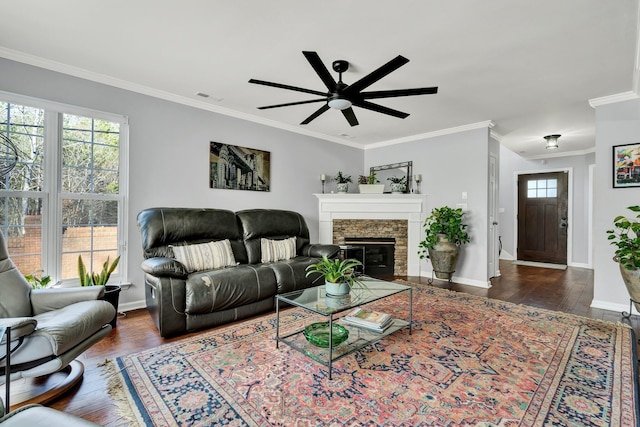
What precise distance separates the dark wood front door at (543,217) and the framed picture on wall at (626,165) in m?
3.50

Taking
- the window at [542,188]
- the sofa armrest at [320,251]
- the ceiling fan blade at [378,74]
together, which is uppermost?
the ceiling fan blade at [378,74]

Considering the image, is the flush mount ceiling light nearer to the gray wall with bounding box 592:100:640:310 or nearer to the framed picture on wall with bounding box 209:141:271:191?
the gray wall with bounding box 592:100:640:310

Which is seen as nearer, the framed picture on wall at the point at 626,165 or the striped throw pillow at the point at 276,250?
the framed picture on wall at the point at 626,165

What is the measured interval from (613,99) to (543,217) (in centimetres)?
385

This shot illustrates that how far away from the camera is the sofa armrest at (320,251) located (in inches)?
156

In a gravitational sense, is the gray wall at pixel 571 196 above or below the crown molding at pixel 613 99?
below

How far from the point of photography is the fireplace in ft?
17.4

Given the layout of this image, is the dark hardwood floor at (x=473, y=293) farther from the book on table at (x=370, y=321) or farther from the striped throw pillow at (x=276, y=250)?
the book on table at (x=370, y=321)

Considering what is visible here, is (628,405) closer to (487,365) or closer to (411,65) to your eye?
(487,365)

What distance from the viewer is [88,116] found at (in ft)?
10.1

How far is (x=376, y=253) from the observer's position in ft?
17.5

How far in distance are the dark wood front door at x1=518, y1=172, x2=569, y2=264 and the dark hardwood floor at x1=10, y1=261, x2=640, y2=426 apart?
0.64 m

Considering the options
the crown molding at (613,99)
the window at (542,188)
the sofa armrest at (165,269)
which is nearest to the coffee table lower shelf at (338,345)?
the sofa armrest at (165,269)

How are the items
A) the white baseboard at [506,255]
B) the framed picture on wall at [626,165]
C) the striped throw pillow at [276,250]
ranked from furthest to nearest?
1. the white baseboard at [506,255]
2. the striped throw pillow at [276,250]
3. the framed picture on wall at [626,165]
